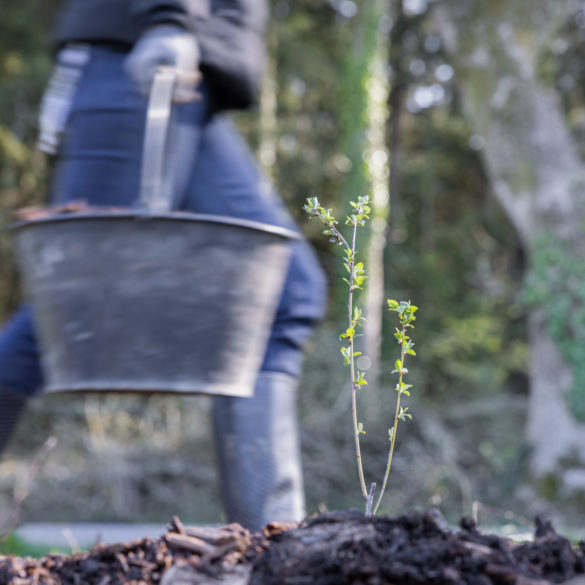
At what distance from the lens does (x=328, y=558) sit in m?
0.95

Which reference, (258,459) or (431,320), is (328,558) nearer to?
(258,459)

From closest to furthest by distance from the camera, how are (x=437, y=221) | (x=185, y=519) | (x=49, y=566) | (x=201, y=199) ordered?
(x=49, y=566) → (x=201, y=199) → (x=185, y=519) → (x=437, y=221)

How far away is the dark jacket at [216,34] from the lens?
1.85 meters

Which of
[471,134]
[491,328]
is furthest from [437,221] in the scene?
[491,328]

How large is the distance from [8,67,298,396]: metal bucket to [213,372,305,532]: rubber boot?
0.76ft

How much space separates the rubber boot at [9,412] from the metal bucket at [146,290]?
0.39 meters

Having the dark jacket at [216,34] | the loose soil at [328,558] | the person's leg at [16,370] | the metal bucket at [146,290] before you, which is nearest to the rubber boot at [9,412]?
the person's leg at [16,370]

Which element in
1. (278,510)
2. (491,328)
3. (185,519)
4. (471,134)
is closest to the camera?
(278,510)

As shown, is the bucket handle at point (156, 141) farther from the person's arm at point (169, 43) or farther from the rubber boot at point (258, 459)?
the rubber boot at point (258, 459)

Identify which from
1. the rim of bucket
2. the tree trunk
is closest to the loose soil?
the rim of bucket

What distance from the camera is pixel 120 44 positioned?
6.41ft

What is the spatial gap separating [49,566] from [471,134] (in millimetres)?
10225

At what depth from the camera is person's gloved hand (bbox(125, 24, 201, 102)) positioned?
1.67 m

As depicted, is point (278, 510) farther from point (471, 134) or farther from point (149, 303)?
point (471, 134)
